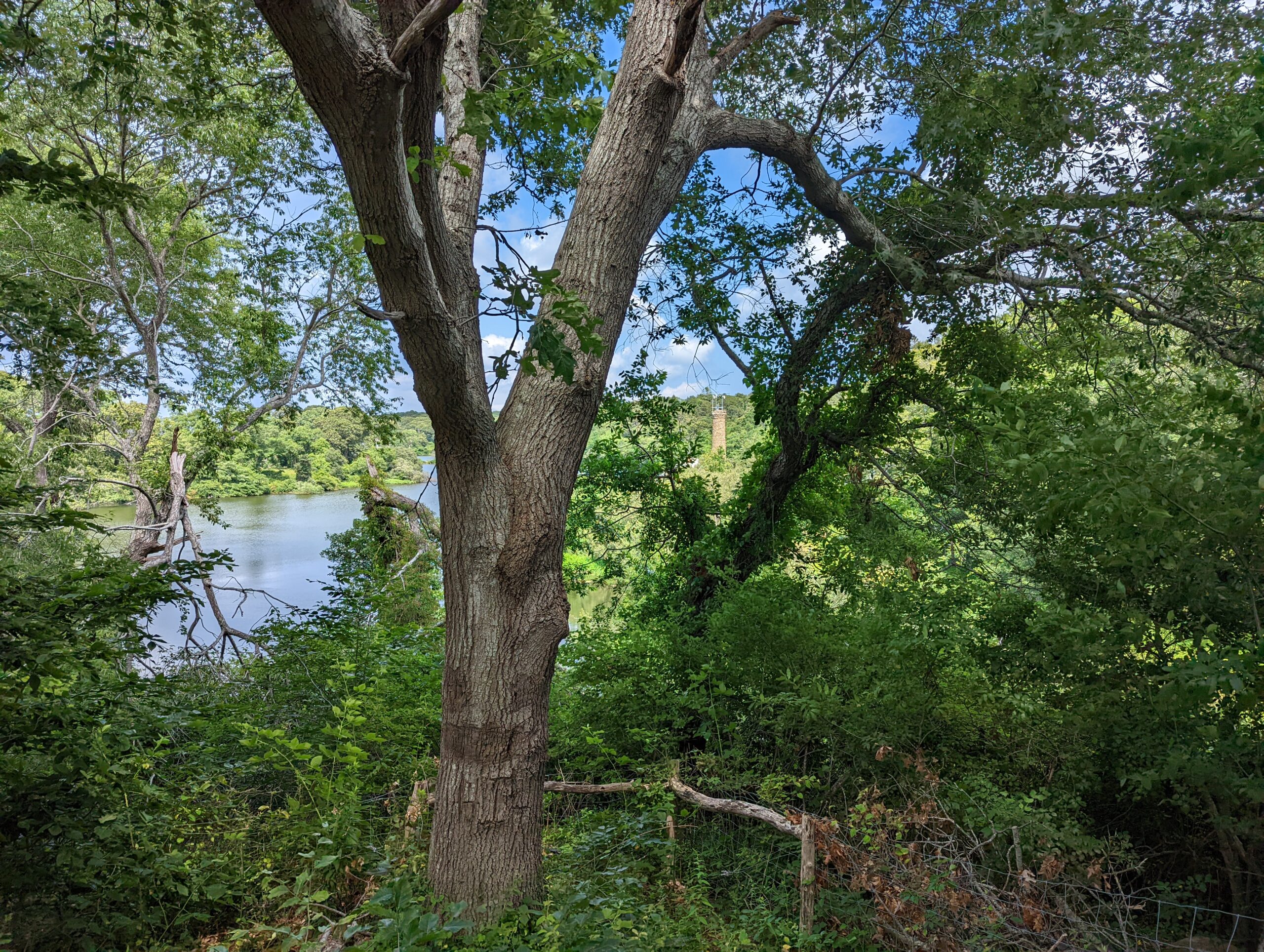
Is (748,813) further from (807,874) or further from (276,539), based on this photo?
(276,539)

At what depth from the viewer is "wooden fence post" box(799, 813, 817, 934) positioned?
2.87m

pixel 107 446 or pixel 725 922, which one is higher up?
pixel 107 446

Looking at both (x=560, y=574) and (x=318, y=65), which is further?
(x=560, y=574)

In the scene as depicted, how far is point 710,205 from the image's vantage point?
655 cm

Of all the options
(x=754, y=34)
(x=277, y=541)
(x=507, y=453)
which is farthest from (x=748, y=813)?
(x=277, y=541)

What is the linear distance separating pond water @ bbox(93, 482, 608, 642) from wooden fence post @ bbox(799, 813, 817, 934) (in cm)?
748

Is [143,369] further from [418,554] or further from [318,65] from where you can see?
[318,65]

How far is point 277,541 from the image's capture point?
15586 millimetres

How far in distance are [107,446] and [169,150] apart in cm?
444

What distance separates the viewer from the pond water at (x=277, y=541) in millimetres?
10680

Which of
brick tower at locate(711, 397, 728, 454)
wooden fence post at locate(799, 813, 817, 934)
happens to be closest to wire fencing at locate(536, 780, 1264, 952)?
wooden fence post at locate(799, 813, 817, 934)

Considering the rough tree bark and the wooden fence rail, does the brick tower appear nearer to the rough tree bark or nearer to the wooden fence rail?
the wooden fence rail

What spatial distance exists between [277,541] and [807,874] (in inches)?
632

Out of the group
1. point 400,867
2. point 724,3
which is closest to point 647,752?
point 400,867
